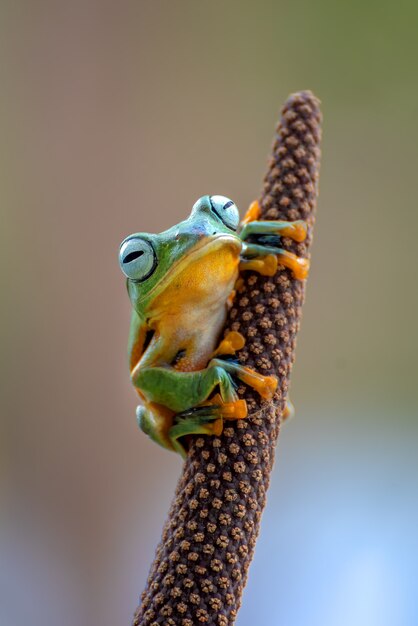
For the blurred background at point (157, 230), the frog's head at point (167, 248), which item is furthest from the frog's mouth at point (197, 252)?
the blurred background at point (157, 230)

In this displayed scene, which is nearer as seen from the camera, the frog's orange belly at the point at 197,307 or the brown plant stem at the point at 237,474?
the brown plant stem at the point at 237,474

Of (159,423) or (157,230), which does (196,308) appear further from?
(157,230)

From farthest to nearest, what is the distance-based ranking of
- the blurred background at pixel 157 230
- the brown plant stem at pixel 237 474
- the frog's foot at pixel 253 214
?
the blurred background at pixel 157 230
the frog's foot at pixel 253 214
the brown plant stem at pixel 237 474

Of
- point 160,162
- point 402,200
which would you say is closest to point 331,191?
point 402,200

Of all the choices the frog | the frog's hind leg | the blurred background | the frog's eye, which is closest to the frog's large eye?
the frog

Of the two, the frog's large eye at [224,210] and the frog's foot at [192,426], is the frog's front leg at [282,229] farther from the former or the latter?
the frog's foot at [192,426]

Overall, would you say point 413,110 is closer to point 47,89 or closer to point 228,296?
point 47,89
